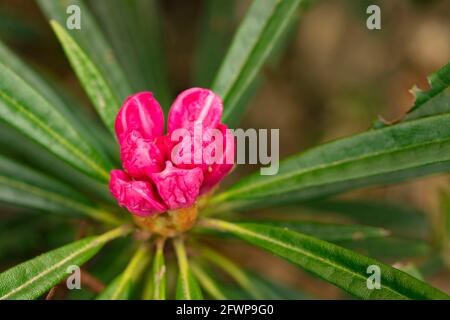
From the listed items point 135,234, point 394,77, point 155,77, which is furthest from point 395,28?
point 135,234

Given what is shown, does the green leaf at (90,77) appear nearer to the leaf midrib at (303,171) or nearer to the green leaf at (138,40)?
the leaf midrib at (303,171)

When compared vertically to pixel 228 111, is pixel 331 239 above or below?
below

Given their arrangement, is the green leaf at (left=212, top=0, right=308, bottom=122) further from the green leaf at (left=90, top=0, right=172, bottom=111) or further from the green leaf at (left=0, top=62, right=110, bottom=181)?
the green leaf at (left=90, top=0, right=172, bottom=111)

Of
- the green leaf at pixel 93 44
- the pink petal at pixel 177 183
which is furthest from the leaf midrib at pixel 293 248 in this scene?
the green leaf at pixel 93 44

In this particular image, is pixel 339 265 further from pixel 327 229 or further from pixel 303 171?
pixel 327 229

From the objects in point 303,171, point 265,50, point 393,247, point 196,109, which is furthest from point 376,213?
point 196,109

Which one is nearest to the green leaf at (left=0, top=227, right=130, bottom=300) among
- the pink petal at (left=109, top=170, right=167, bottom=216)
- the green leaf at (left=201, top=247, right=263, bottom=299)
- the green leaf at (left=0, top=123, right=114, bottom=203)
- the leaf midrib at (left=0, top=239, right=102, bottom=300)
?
the leaf midrib at (left=0, top=239, right=102, bottom=300)

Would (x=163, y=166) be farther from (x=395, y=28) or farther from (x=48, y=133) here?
(x=395, y=28)
